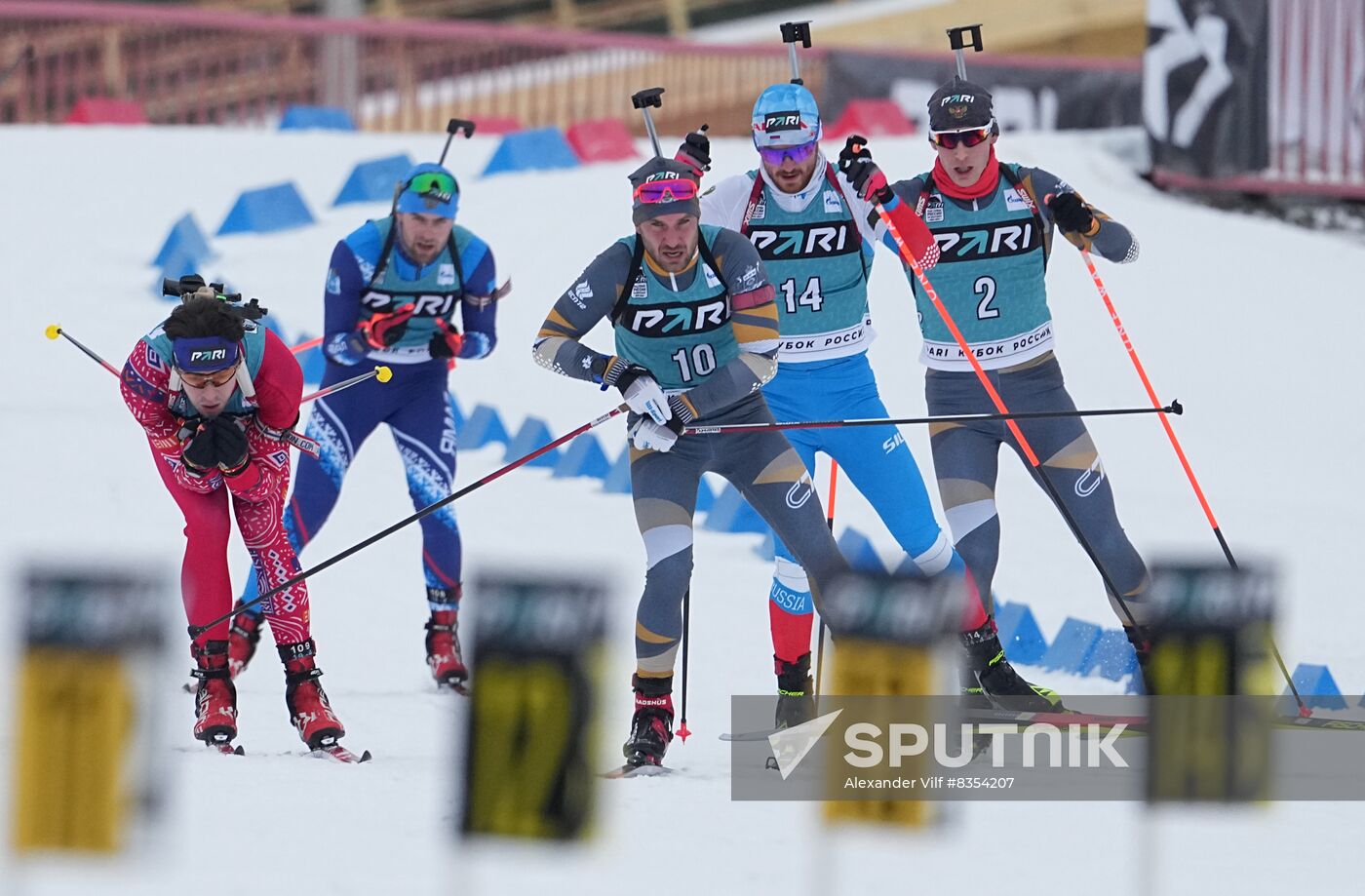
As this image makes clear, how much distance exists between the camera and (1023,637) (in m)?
8.10

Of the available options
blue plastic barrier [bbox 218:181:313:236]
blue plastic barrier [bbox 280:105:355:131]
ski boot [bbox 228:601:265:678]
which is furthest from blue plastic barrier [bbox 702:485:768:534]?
blue plastic barrier [bbox 280:105:355:131]

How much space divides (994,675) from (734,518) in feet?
11.3

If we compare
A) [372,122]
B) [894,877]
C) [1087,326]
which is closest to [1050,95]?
[1087,326]

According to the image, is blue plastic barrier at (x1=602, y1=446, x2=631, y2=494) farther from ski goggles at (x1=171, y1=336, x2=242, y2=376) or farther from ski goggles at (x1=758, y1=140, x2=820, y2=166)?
ski goggles at (x1=171, y1=336, x2=242, y2=376)

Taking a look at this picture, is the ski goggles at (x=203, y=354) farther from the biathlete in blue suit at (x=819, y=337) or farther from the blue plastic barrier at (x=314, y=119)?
the blue plastic barrier at (x=314, y=119)

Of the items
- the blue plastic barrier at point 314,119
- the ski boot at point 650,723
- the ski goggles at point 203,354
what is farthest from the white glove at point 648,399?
the blue plastic barrier at point 314,119

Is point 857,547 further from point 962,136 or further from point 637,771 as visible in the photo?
point 637,771

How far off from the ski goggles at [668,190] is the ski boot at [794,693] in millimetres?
1425

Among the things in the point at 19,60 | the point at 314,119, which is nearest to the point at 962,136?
the point at 19,60

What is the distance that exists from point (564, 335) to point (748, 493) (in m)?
0.67

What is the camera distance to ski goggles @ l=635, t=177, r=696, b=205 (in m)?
5.82

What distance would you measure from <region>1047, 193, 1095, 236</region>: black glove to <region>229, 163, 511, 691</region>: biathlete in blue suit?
192 cm

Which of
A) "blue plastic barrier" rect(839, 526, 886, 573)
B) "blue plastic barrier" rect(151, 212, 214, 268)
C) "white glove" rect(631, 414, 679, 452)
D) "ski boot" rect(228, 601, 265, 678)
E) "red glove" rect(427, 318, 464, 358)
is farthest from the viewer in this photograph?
"blue plastic barrier" rect(151, 212, 214, 268)

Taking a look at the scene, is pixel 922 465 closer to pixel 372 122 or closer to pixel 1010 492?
pixel 1010 492
